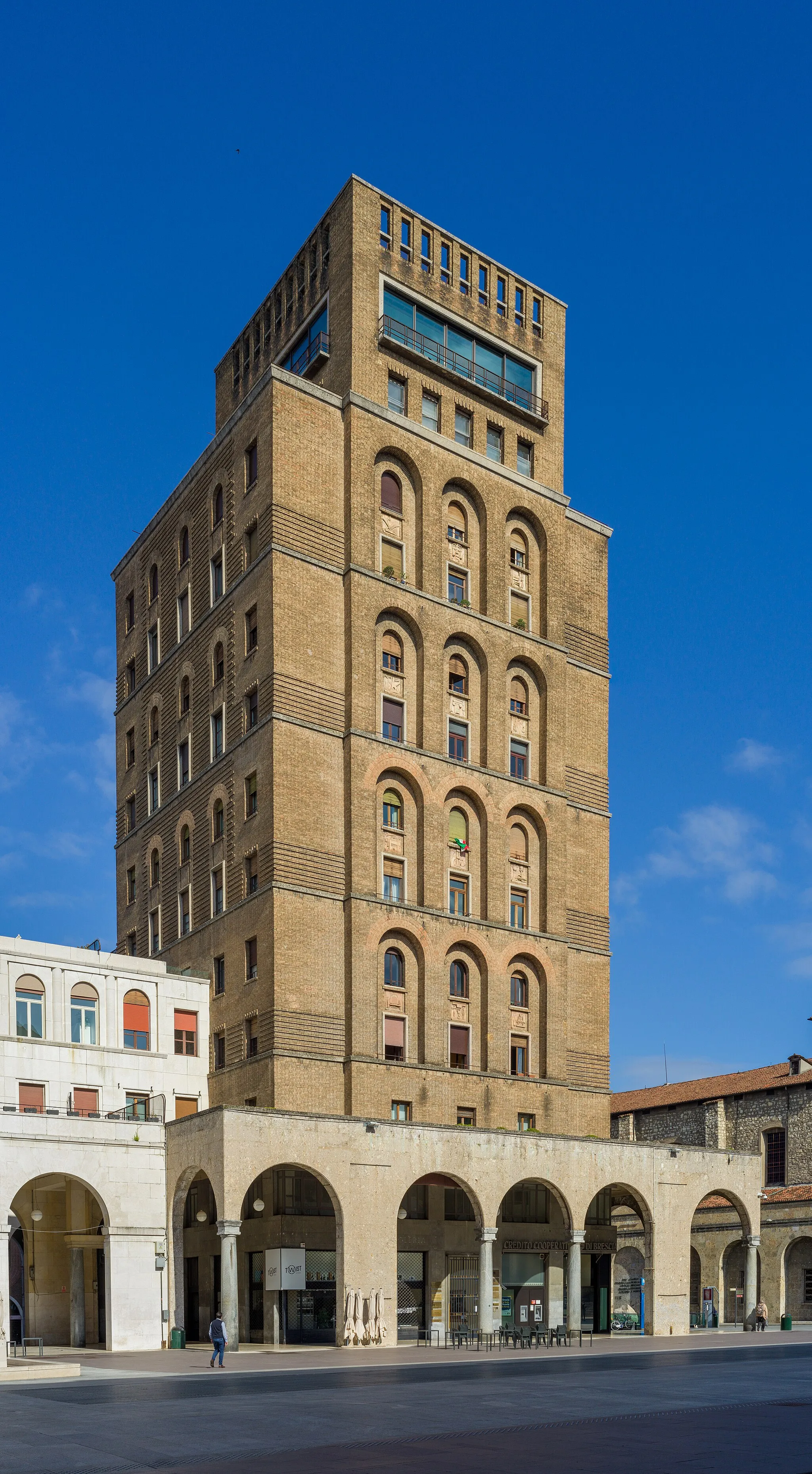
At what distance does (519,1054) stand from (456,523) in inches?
932

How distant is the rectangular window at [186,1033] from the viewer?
62.7 meters

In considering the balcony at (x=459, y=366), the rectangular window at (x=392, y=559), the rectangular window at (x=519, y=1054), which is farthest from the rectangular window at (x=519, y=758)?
the balcony at (x=459, y=366)

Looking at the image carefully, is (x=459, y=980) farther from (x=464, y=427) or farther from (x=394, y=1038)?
(x=464, y=427)

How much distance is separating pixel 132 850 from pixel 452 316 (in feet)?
98.6

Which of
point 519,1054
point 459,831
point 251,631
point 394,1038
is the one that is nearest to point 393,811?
point 459,831

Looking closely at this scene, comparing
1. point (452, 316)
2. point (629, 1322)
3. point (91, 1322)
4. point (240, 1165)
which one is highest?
point (452, 316)

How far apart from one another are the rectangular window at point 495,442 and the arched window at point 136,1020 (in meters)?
29.5

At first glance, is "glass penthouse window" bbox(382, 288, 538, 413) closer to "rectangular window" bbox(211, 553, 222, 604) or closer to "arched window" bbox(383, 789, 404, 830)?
"rectangular window" bbox(211, 553, 222, 604)

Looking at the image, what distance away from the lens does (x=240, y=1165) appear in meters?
49.6

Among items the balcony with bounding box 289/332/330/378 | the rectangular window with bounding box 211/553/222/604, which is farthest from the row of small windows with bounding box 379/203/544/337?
the rectangular window with bounding box 211/553/222/604

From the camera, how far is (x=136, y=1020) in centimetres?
6175

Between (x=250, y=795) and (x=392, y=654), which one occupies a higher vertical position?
(x=392, y=654)

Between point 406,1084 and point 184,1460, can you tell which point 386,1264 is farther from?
point 184,1460

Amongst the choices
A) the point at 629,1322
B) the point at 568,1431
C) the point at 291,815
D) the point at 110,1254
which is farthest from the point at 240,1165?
the point at 629,1322
